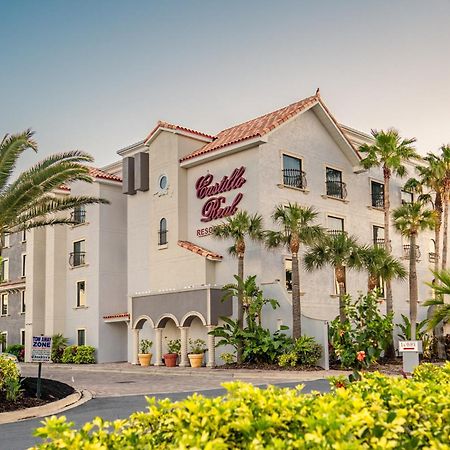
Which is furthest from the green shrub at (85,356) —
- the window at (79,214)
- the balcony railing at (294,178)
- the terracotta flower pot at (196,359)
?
the balcony railing at (294,178)

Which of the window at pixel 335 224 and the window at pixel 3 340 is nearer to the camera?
the window at pixel 335 224

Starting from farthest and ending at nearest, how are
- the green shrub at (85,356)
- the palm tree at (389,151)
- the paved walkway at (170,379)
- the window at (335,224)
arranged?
the green shrub at (85,356), the window at (335,224), the palm tree at (389,151), the paved walkway at (170,379)

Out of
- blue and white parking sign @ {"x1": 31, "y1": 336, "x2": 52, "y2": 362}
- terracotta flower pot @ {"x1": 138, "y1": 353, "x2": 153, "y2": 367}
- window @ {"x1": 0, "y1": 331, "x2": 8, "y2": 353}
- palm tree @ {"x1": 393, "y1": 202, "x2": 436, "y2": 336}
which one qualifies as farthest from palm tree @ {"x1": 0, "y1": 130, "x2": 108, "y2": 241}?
window @ {"x1": 0, "y1": 331, "x2": 8, "y2": 353}

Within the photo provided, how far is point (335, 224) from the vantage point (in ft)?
115

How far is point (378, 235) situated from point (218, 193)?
34.6 feet

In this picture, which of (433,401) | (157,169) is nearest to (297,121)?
(157,169)

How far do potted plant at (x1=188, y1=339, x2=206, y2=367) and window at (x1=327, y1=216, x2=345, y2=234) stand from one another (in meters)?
8.63

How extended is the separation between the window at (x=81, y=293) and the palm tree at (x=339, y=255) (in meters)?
16.5

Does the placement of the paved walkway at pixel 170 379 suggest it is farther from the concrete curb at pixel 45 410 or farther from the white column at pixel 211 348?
the concrete curb at pixel 45 410

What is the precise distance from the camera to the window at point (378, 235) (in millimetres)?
37594

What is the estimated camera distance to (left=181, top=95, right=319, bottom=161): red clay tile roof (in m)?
31.7

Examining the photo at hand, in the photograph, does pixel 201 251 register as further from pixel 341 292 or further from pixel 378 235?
pixel 378 235

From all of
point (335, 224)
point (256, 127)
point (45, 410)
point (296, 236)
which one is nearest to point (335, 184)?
point (335, 224)

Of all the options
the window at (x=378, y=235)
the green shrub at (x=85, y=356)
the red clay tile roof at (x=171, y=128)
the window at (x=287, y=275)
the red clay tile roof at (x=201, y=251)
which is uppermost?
the red clay tile roof at (x=171, y=128)
